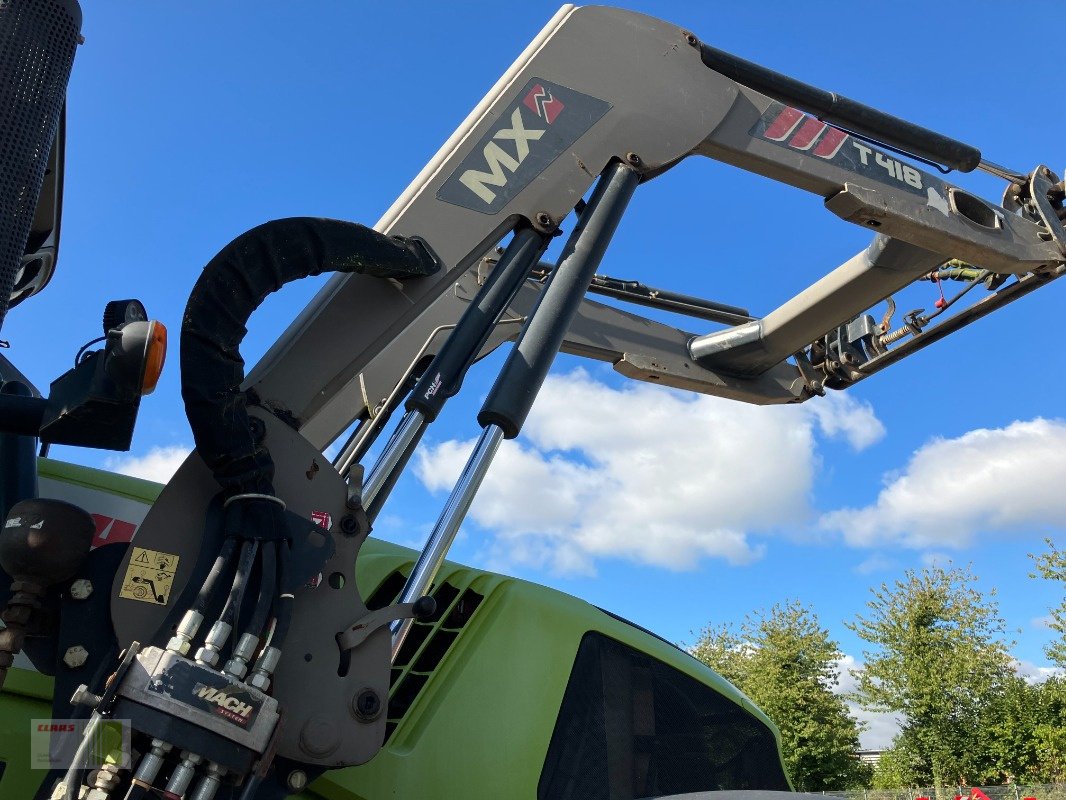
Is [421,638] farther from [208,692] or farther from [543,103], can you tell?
[543,103]

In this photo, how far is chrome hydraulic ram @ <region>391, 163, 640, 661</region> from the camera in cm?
294

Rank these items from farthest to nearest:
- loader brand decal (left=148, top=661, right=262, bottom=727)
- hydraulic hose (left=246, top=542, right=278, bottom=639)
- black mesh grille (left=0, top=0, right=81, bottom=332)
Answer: hydraulic hose (left=246, top=542, right=278, bottom=639) < loader brand decal (left=148, top=661, right=262, bottom=727) < black mesh grille (left=0, top=0, right=81, bottom=332)

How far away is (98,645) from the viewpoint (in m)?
2.49

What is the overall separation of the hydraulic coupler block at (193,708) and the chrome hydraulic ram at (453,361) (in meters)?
0.77

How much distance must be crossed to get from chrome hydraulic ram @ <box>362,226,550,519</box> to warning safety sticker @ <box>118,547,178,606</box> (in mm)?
585

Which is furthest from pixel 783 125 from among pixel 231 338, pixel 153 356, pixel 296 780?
pixel 296 780

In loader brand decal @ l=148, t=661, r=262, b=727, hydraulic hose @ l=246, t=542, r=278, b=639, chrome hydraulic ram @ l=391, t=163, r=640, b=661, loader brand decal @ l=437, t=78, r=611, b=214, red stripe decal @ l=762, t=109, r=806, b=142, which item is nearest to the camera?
loader brand decal @ l=148, t=661, r=262, b=727

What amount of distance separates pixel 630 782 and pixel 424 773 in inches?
29.0

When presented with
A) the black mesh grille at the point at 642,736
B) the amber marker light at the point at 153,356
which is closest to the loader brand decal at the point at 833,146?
the black mesh grille at the point at 642,736

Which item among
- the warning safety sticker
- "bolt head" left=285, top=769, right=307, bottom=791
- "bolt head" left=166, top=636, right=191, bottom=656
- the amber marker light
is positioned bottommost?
"bolt head" left=285, top=769, right=307, bottom=791

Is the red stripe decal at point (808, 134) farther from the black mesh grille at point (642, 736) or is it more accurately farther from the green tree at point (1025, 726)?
the green tree at point (1025, 726)

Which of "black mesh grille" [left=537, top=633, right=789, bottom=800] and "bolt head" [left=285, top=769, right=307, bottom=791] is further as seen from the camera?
"black mesh grille" [left=537, top=633, right=789, bottom=800]

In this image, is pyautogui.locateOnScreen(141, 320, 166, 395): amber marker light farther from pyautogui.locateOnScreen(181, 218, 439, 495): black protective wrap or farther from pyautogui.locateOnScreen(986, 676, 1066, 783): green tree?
pyautogui.locateOnScreen(986, 676, 1066, 783): green tree

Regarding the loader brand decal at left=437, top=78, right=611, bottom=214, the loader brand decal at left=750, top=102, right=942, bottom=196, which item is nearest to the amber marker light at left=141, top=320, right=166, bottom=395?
the loader brand decal at left=437, top=78, right=611, bottom=214
